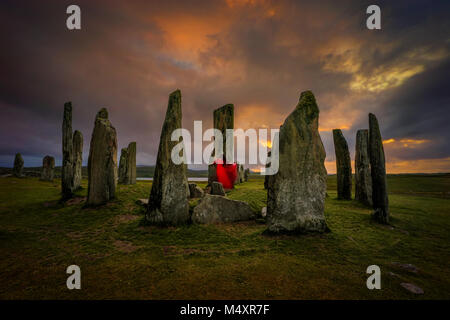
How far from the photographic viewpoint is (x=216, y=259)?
4.29m

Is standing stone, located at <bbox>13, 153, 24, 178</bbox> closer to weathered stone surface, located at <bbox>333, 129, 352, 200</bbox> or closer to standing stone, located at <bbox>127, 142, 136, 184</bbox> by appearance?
standing stone, located at <bbox>127, 142, 136, 184</bbox>

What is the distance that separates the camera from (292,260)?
4.14 meters

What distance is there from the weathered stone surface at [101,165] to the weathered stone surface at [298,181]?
816 cm

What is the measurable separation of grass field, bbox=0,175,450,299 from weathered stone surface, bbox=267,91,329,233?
0.43 metres

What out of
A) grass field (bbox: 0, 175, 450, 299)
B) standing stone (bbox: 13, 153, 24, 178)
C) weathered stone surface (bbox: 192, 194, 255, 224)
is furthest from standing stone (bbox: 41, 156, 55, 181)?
weathered stone surface (bbox: 192, 194, 255, 224)

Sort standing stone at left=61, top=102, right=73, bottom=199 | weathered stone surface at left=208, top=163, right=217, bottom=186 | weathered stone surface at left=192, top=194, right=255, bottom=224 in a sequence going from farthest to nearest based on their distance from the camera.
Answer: weathered stone surface at left=208, top=163, right=217, bottom=186
standing stone at left=61, top=102, right=73, bottom=199
weathered stone surface at left=192, top=194, right=255, bottom=224

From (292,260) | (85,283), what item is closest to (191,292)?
(85,283)

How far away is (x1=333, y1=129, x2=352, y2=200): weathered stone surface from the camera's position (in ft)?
41.3

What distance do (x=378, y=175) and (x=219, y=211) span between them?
6.51 metres

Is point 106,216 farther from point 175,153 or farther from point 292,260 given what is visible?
point 292,260

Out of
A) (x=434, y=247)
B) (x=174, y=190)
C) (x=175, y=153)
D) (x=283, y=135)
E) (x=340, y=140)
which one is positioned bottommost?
(x=434, y=247)

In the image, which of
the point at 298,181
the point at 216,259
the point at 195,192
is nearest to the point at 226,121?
the point at 195,192

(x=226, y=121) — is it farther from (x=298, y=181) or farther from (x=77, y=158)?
(x=77, y=158)
